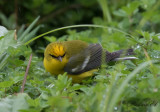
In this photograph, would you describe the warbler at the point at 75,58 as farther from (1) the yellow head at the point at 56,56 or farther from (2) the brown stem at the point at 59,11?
(2) the brown stem at the point at 59,11

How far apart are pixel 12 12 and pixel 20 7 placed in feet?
0.70

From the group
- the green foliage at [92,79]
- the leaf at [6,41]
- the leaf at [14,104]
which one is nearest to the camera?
the green foliage at [92,79]

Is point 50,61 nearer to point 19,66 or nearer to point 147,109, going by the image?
point 19,66

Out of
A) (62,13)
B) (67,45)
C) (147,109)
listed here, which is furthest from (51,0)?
(147,109)

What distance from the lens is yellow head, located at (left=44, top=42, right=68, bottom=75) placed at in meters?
3.87

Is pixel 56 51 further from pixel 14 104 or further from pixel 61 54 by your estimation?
pixel 14 104

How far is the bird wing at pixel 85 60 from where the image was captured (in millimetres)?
3873

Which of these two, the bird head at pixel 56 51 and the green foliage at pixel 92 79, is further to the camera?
the bird head at pixel 56 51

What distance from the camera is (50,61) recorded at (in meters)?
3.86

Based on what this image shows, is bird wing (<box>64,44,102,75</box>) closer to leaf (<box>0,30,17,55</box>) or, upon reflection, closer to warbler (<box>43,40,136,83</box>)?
warbler (<box>43,40,136,83</box>)

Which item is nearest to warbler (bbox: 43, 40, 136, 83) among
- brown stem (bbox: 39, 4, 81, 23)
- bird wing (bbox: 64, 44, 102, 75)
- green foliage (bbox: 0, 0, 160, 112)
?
bird wing (bbox: 64, 44, 102, 75)

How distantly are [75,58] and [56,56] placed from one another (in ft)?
0.81

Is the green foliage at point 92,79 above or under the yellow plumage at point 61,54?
under

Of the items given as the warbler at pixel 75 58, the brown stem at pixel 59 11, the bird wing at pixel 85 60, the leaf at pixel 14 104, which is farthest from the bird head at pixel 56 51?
the brown stem at pixel 59 11
